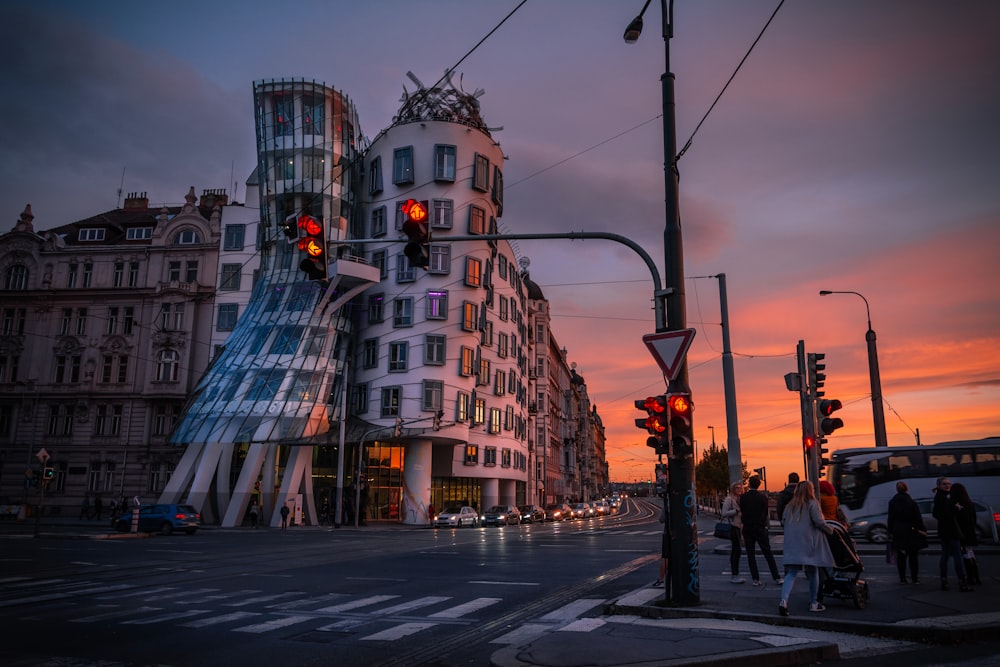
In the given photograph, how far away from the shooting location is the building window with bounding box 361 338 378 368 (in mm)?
52625

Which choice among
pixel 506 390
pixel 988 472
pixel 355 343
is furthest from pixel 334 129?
pixel 988 472

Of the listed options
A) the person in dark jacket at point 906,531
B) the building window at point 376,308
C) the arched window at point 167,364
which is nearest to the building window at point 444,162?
the building window at point 376,308

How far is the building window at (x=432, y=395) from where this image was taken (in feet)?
164

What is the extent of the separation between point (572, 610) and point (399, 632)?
9.32 feet

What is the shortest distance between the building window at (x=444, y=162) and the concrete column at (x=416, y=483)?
1851 cm

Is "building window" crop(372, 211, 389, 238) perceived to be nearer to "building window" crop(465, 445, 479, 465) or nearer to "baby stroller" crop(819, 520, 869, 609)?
"building window" crop(465, 445, 479, 465)

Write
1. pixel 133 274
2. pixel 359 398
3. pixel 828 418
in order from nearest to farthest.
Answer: pixel 828 418, pixel 359 398, pixel 133 274

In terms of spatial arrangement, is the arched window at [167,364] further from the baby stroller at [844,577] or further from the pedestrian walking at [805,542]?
the pedestrian walking at [805,542]

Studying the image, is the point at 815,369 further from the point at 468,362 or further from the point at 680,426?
the point at 468,362

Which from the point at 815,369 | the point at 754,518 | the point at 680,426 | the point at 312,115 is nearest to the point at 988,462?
the point at 815,369

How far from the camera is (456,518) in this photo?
47.6m

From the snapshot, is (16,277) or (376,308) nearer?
(376,308)

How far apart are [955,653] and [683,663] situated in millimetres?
3125

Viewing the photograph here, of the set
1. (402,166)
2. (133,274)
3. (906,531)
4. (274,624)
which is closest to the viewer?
(274,624)
